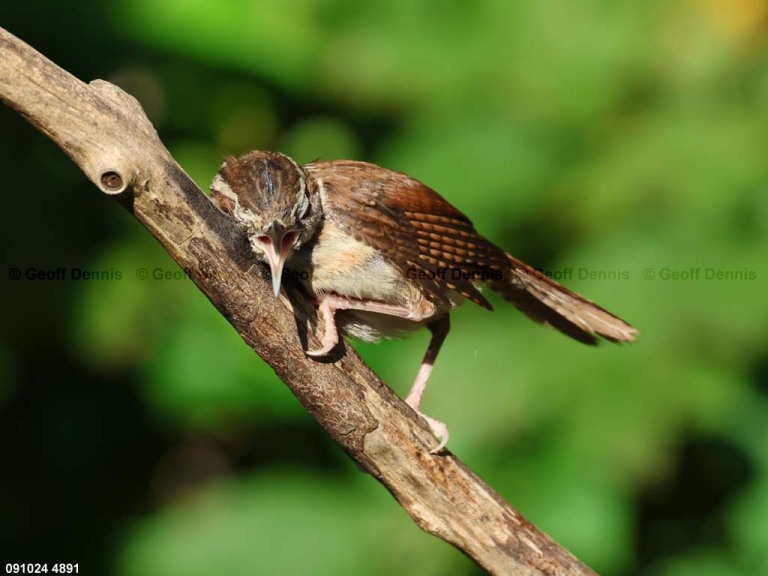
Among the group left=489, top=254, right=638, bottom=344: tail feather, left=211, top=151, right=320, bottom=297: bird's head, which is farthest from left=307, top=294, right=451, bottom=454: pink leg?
left=489, top=254, right=638, bottom=344: tail feather

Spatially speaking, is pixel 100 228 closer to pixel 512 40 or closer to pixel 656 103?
pixel 512 40

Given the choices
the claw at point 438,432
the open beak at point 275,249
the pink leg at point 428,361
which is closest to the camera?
the open beak at point 275,249

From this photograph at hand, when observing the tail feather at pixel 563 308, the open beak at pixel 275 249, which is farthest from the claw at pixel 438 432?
the tail feather at pixel 563 308

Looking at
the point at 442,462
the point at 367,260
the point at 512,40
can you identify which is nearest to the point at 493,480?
the point at 442,462

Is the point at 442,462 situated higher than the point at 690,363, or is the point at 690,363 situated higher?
the point at 690,363

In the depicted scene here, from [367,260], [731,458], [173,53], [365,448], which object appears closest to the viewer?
[365,448]

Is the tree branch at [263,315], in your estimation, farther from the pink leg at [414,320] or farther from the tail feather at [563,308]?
the tail feather at [563,308]
